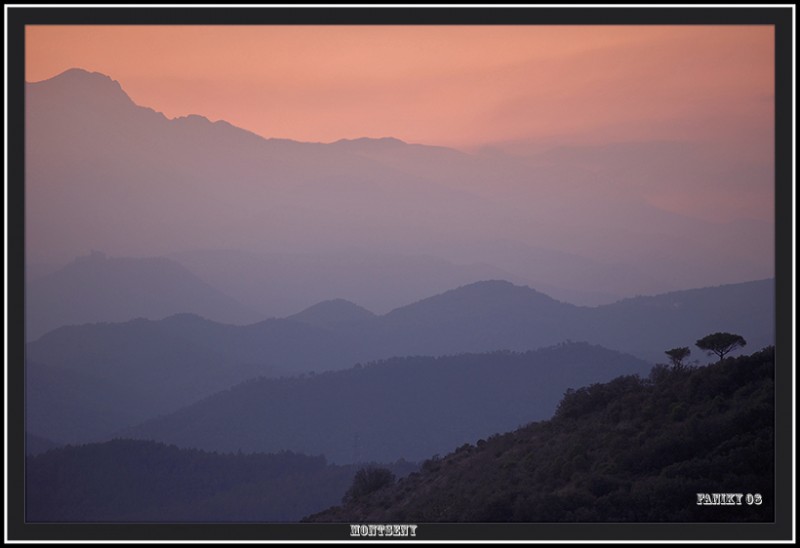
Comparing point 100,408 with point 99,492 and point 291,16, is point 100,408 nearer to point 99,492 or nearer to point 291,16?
point 99,492

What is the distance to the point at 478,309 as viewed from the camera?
1423cm

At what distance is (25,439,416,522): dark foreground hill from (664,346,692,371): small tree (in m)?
4.09

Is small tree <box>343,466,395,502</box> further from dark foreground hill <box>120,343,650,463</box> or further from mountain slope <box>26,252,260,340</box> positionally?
mountain slope <box>26,252,260,340</box>

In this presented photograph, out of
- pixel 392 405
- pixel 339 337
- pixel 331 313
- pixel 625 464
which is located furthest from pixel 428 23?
pixel 392 405

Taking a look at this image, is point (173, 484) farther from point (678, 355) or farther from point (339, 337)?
point (678, 355)

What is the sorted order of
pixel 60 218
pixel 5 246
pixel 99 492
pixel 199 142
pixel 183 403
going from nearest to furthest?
pixel 5 246 < pixel 60 218 < pixel 99 492 < pixel 199 142 < pixel 183 403

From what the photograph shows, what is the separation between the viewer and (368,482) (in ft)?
36.1

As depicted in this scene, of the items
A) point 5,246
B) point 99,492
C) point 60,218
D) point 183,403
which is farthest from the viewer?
point 183,403

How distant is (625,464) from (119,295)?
6.87m

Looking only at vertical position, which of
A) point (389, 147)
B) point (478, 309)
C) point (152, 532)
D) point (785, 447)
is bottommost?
point (152, 532)

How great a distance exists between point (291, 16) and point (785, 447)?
21.6 ft

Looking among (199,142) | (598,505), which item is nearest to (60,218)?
(199,142)

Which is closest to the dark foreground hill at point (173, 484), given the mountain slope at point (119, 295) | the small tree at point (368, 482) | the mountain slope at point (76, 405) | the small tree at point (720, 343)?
the mountain slope at point (76, 405)

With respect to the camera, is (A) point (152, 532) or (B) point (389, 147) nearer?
(A) point (152, 532)
